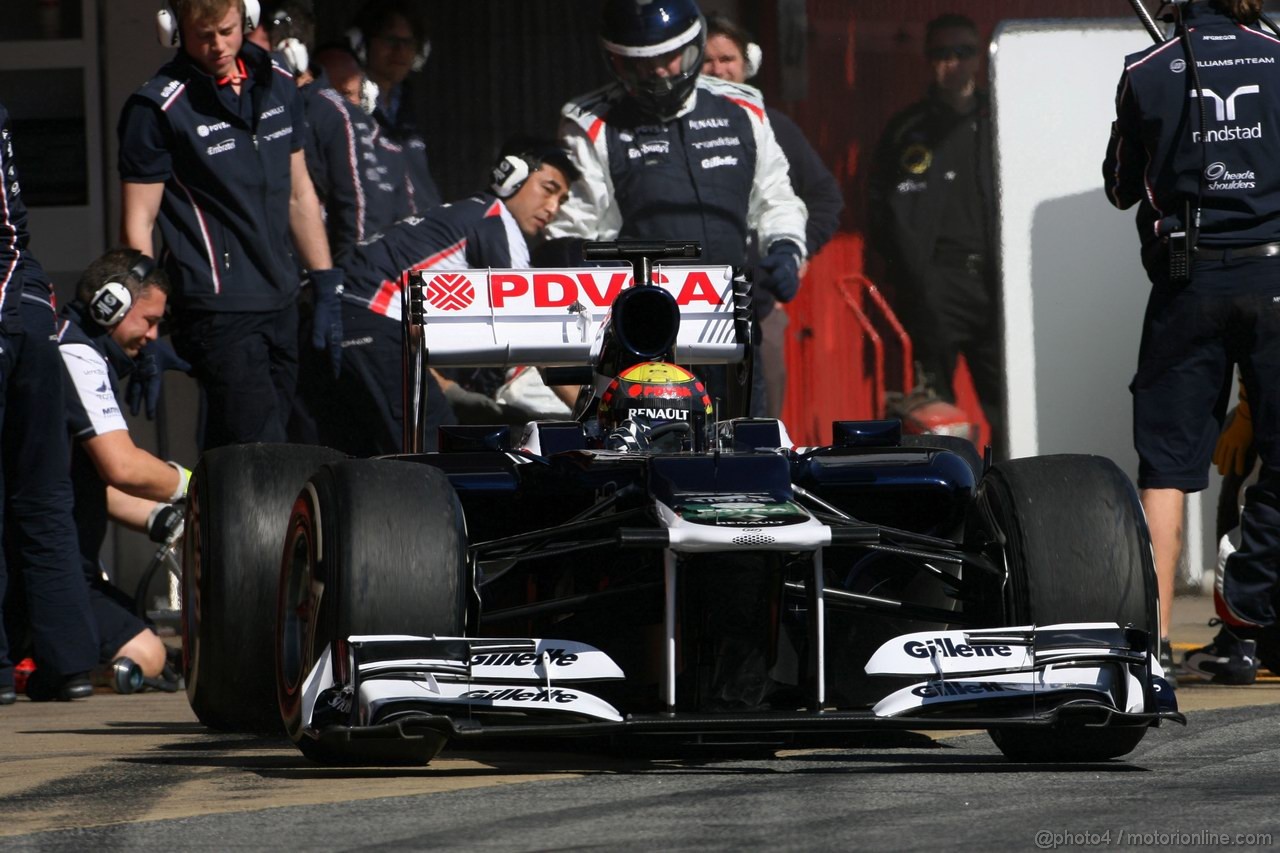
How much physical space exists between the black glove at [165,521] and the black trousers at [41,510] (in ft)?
2.01

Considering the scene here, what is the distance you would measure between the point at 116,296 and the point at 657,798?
430cm

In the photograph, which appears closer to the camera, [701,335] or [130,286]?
[701,335]

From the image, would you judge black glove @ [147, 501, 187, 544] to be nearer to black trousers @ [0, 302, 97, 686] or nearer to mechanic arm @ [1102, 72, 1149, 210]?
black trousers @ [0, 302, 97, 686]

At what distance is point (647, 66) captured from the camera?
397 inches

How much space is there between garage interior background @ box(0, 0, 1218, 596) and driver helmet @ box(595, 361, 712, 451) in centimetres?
411

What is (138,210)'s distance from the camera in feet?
27.3

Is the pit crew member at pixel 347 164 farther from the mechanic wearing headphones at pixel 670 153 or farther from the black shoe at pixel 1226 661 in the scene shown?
the black shoe at pixel 1226 661

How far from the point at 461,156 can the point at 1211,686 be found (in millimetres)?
4361

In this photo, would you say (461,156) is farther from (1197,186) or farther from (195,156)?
(1197,186)

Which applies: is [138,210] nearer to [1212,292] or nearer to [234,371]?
[234,371]

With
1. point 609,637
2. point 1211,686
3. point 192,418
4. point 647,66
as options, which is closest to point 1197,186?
point 1211,686

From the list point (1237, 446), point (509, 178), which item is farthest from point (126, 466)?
point (1237, 446)

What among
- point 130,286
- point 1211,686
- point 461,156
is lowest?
point 1211,686

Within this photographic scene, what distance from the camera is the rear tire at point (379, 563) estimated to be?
482 centimetres
